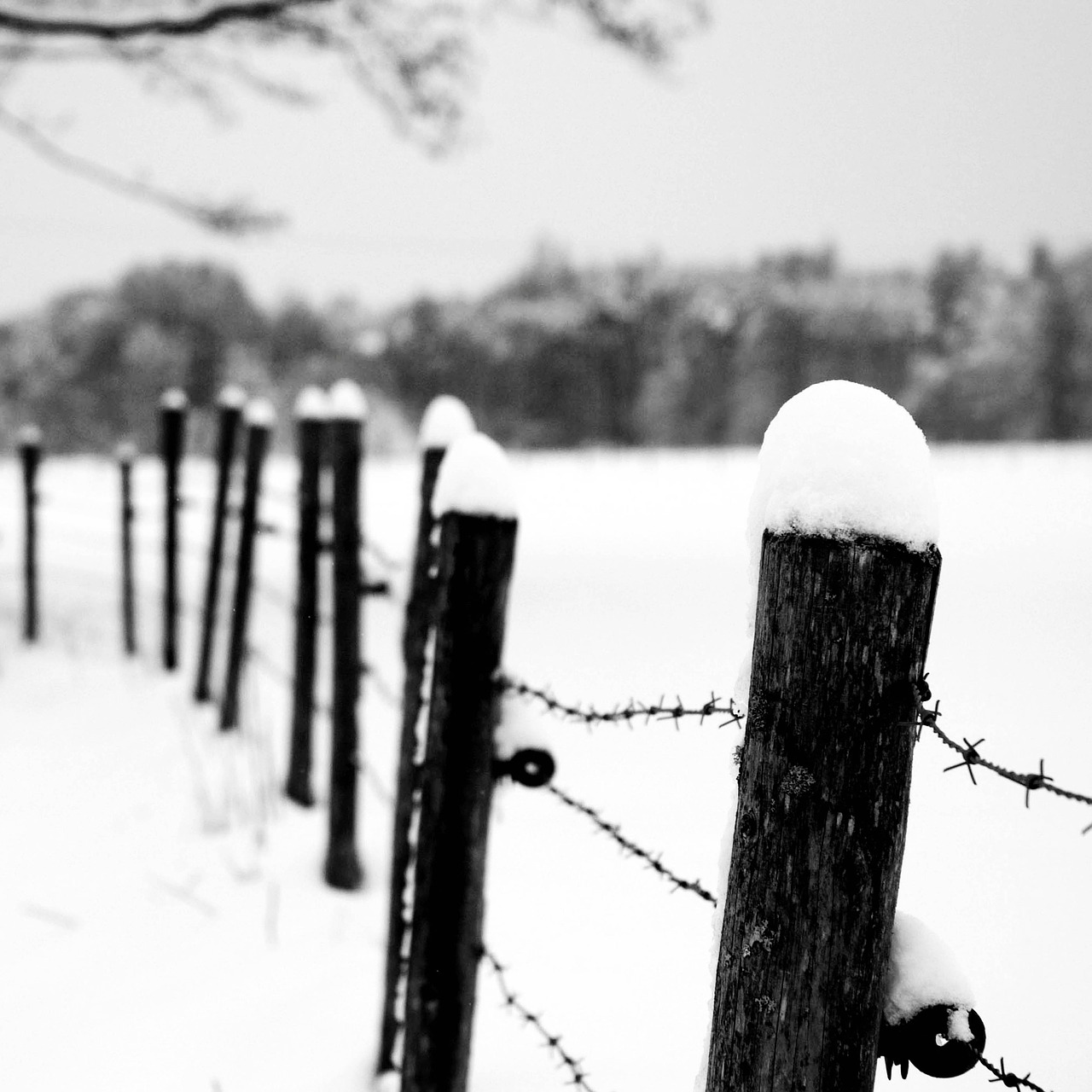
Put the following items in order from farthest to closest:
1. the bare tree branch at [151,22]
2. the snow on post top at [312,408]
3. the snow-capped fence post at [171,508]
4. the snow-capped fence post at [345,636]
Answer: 1. the bare tree branch at [151,22]
2. the snow-capped fence post at [171,508]
3. the snow on post top at [312,408]
4. the snow-capped fence post at [345,636]

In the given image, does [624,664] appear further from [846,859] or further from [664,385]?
[664,385]

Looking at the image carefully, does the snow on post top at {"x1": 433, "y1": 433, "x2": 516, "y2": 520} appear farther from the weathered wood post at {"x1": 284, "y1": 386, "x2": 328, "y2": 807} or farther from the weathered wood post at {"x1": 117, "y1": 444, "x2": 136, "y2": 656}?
the weathered wood post at {"x1": 117, "y1": 444, "x2": 136, "y2": 656}

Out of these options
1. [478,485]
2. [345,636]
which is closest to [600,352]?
[345,636]

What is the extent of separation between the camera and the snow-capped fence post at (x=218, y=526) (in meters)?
4.85

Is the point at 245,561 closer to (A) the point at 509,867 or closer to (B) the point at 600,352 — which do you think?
(A) the point at 509,867

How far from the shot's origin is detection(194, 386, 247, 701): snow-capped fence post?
15.9 feet

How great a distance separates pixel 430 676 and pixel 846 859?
923 millimetres

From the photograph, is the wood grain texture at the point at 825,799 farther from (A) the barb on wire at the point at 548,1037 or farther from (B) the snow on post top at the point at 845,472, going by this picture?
(A) the barb on wire at the point at 548,1037

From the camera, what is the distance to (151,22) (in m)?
7.14

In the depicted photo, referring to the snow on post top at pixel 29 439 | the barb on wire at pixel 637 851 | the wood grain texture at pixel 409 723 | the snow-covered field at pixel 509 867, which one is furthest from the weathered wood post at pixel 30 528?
the barb on wire at pixel 637 851

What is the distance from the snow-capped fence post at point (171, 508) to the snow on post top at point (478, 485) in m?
4.27

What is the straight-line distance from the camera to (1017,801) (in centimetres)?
328

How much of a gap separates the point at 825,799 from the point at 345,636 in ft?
7.89

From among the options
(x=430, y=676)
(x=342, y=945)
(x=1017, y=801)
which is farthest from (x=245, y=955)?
Result: (x=1017, y=801)
